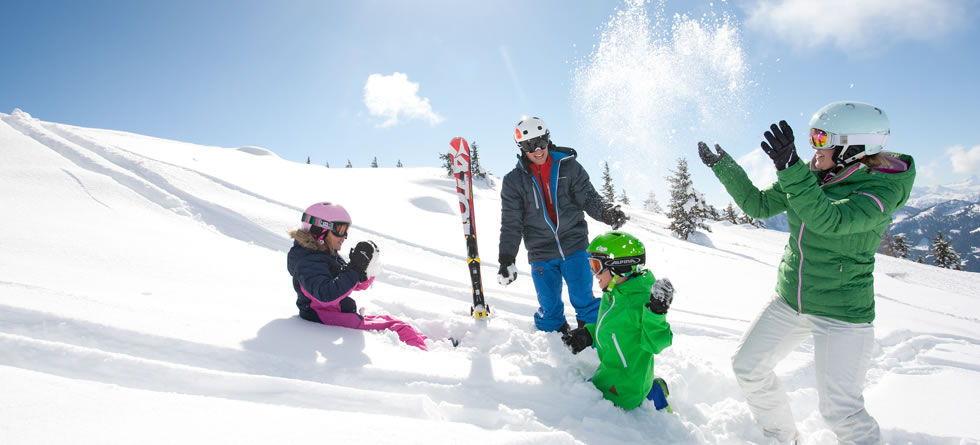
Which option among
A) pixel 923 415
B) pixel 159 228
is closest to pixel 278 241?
pixel 159 228

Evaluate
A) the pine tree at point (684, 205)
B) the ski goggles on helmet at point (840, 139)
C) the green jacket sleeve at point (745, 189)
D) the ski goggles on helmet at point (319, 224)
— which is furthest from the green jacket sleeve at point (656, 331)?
the pine tree at point (684, 205)

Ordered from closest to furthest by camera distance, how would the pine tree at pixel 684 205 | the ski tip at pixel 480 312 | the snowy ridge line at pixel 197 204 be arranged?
the ski tip at pixel 480 312 < the snowy ridge line at pixel 197 204 < the pine tree at pixel 684 205

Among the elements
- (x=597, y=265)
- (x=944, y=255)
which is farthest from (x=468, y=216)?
(x=944, y=255)

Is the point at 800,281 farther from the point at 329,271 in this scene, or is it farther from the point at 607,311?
the point at 329,271

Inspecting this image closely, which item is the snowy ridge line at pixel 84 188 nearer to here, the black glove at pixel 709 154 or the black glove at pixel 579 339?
the black glove at pixel 579 339

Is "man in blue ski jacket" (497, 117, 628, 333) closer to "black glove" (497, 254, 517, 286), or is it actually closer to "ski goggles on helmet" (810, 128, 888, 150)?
"black glove" (497, 254, 517, 286)

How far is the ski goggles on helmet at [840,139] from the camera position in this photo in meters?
2.73

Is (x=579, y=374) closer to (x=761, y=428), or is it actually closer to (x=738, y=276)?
(x=761, y=428)

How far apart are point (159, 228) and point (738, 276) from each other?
1385cm

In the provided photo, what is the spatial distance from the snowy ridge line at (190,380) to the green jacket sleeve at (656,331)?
1577 millimetres

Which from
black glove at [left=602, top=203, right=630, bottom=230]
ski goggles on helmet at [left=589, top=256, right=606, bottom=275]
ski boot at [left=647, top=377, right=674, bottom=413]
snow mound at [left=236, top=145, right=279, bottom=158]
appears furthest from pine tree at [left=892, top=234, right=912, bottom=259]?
snow mound at [left=236, top=145, right=279, bottom=158]

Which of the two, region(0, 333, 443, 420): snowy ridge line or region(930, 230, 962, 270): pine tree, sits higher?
region(930, 230, 962, 270): pine tree

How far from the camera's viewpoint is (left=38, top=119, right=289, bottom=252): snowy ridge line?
884 centimetres

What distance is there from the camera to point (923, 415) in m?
3.38
